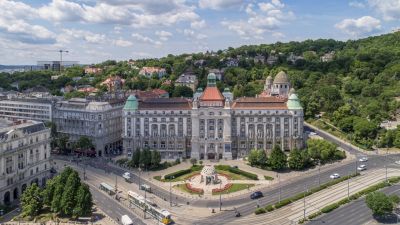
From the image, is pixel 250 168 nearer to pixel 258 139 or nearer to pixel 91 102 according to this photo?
pixel 258 139

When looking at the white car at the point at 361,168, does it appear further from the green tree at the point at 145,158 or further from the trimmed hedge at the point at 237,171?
the green tree at the point at 145,158

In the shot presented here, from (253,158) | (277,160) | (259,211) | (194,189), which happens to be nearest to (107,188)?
(194,189)

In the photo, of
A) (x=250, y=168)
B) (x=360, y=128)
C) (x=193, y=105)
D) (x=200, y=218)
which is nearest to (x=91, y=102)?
(x=193, y=105)

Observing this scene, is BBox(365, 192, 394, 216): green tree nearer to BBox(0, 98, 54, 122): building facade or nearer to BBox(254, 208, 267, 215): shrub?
BBox(254, 208, 267, 215): shrub

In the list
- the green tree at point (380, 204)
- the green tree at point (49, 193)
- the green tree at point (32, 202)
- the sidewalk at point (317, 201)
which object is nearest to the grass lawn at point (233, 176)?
the sidewalk at point (317, 201)

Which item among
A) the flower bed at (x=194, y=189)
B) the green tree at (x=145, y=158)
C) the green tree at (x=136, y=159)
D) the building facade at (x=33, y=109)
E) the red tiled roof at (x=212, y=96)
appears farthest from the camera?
the building facade at (x=33, y=109)

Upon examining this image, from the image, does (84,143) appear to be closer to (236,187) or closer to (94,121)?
(94,121)
